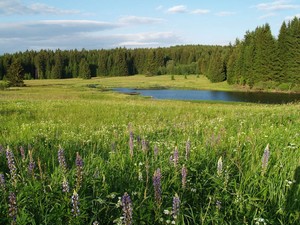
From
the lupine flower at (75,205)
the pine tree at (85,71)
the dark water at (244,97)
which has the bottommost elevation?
the dark water at (244,97)

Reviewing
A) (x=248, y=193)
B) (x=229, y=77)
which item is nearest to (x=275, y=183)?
(x=248, y=193)

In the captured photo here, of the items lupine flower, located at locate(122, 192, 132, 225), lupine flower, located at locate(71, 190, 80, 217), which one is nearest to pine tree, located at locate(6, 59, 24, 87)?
lupine flower, located at locate(71, 190, 80, 217)

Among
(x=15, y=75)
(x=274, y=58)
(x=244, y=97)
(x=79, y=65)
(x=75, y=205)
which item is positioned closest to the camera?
(x=75, y=205)

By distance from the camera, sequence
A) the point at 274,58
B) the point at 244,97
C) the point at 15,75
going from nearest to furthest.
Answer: the point at 244,97, the point at 274,58, the point at 15,75

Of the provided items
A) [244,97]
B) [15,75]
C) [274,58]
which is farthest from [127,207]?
[15,75]

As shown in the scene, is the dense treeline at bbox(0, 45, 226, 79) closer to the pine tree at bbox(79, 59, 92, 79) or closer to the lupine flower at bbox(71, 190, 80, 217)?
the pine tree at bbox(79, 59, 92, 79)

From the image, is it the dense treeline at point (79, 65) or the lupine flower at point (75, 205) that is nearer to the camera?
the lupine flower at point (75, 205)

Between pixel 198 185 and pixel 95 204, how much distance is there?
152 cm

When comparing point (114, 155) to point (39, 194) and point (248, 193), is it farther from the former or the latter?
point (248, 193)

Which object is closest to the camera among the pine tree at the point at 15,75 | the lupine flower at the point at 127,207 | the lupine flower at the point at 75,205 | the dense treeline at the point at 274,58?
the lupine flower at the point at 127,207

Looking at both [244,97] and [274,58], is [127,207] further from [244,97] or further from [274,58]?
[274,58]

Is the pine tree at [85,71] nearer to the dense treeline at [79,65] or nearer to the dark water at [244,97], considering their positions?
the dense treeline at [79,65]

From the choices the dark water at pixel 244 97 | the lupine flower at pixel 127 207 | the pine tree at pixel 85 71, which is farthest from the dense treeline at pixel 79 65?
the lupine flower at pixel 127 207

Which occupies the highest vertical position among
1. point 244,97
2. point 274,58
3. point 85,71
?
point 274,58
